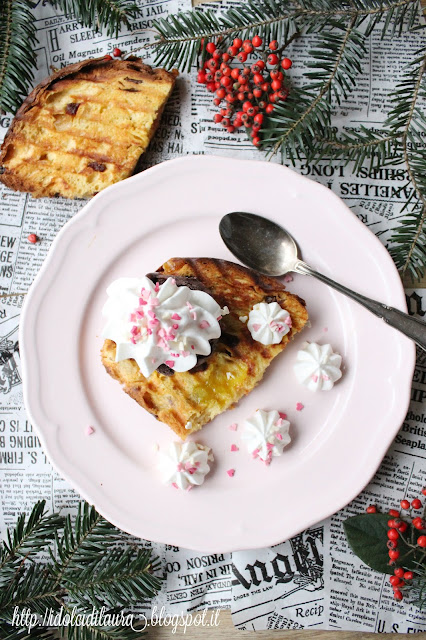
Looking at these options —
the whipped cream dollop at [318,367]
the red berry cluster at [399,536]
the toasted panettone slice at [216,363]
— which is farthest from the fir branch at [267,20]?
the red berry cluster at [399,536]

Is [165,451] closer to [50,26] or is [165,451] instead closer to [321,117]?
[321,117]

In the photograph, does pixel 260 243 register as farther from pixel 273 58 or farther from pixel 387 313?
pixel 273 58

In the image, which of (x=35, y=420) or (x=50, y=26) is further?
(x=50, y=26)

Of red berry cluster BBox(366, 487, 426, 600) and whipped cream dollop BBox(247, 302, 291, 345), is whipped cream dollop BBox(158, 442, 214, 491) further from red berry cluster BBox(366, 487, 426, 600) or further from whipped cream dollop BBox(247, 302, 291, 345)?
red berry cluster BBox(366, 487, 426, 600)

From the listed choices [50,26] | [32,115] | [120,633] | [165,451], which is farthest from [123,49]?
[120,633]

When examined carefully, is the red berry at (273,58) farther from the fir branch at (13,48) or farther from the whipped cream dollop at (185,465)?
the whipped cream dollop at (185,465)

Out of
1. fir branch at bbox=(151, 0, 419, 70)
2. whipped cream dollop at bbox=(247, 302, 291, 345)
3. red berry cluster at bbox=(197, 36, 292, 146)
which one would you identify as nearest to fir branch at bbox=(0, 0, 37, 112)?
fir branch at bbox=(151, 0, 419, 70)
